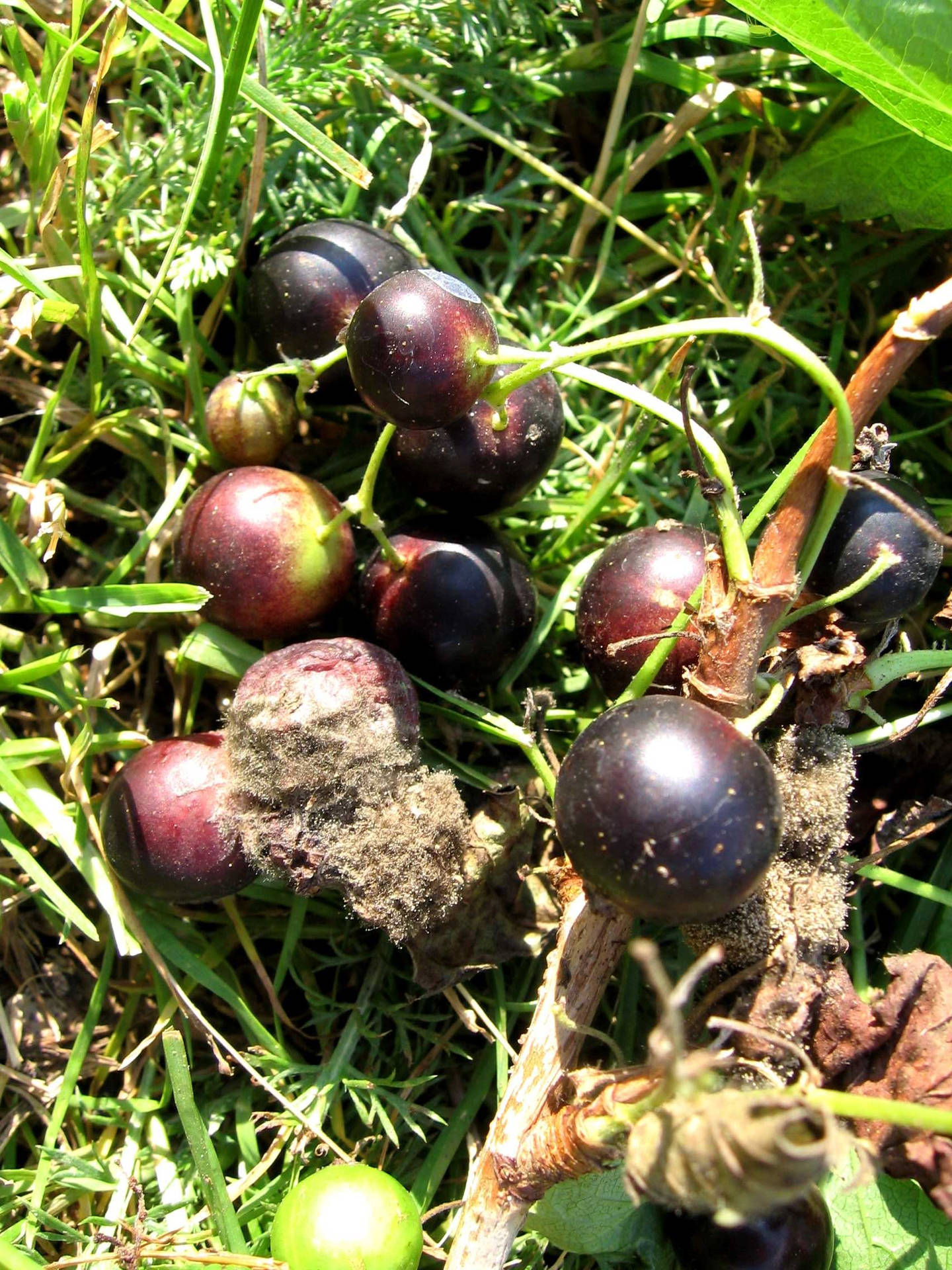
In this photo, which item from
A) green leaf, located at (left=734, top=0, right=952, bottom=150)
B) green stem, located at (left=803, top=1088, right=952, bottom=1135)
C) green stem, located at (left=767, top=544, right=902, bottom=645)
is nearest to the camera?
green stem, located at (left=803, top=1088, right=952, bottom=1135)

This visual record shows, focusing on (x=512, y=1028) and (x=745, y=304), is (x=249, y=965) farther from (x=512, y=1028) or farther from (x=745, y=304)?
(x=745, y=304)

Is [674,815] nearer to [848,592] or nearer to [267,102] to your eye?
[848,592]

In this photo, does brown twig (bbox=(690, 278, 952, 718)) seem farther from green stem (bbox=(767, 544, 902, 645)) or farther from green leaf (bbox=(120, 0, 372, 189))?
green leaf (bbox=(120, 0, 372, 189))

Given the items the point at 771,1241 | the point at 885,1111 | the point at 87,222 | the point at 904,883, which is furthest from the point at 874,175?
the point at 771,1241

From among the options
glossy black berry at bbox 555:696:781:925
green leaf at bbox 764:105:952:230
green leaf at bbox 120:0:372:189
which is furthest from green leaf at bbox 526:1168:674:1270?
green leaf at bbox 764:105:952:230

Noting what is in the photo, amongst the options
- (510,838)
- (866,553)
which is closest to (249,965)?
(510,838)
